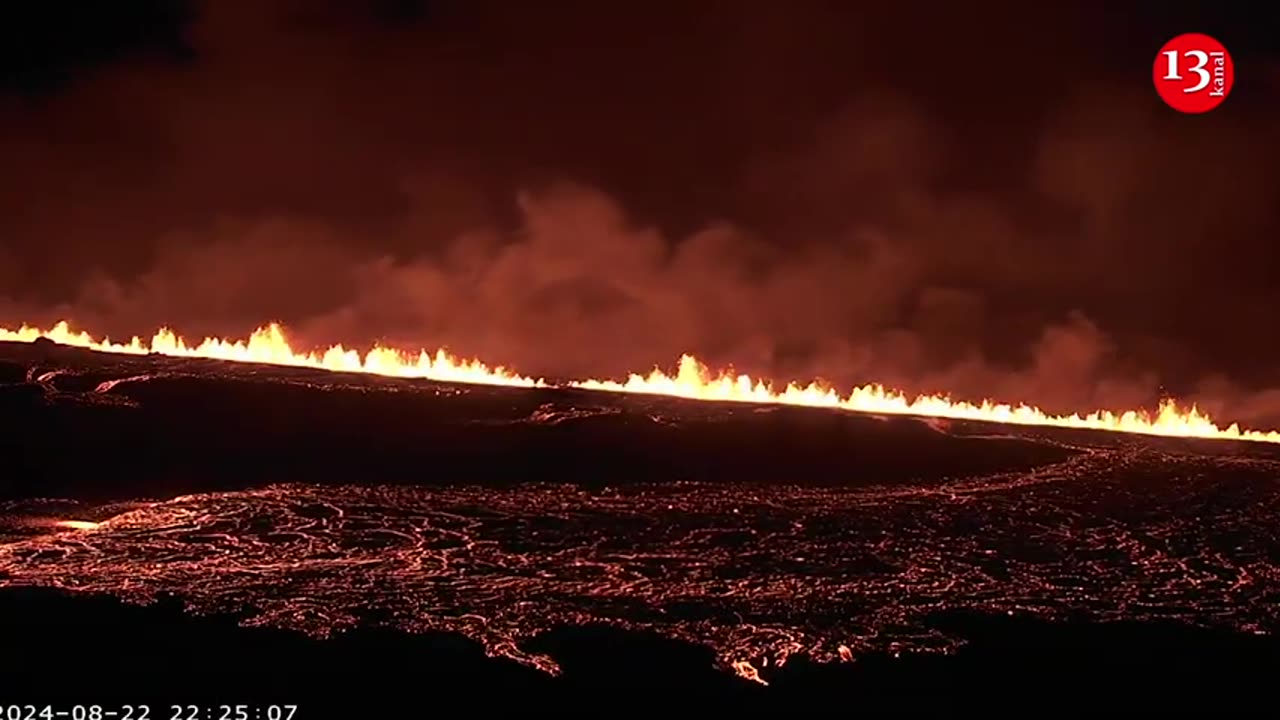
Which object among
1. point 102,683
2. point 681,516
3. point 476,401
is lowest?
point 102,683

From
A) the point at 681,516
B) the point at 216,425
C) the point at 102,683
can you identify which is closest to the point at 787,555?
the point at 681,516

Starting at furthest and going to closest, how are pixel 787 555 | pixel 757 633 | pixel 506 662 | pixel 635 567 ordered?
pixel 787 555 < pixel 635 567 < pixel 757 633 < pixel 506 662

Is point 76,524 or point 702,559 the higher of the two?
point 702,559

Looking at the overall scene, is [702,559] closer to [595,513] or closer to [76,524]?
[595,513]

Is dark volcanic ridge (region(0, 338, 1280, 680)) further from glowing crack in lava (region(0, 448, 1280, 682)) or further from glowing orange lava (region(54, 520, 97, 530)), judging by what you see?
glowing orange lava (region(54, 520, 97, 530))

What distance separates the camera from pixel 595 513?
48.3 feet

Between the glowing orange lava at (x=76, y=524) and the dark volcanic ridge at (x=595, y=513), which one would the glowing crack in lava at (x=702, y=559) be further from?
the glowing orange lava at (x=76, y=524)

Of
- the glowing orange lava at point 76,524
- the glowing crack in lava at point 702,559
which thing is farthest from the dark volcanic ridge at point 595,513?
the glowing orange lava at point 76,524

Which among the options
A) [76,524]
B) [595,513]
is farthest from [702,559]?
[76,524]

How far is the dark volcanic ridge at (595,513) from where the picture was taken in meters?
10.9

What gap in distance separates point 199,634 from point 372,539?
11.7 ft

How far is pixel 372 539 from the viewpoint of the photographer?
42.9ft

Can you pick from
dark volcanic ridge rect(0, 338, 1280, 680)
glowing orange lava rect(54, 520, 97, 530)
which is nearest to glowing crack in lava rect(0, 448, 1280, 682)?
dark volcanic ridge rect(0, 338, 1280, 680)

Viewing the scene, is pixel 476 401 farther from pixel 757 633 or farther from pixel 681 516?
pixel 757 633
